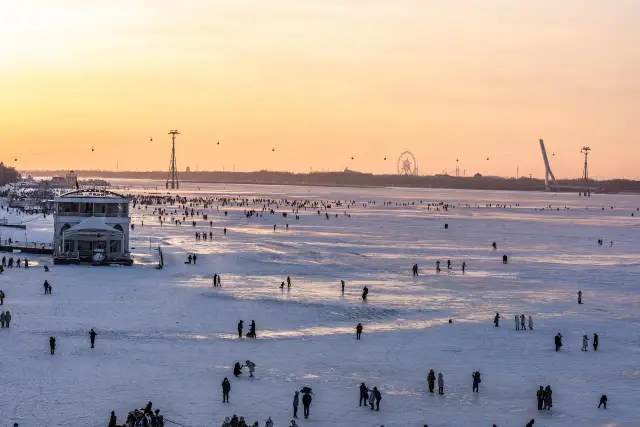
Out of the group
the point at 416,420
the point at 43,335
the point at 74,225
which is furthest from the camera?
the point at 74,225

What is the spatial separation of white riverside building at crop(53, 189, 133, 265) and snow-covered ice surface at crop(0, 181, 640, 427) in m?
1.77

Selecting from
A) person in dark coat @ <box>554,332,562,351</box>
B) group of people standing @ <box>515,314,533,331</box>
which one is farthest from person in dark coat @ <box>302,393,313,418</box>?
group of people standing @ <box>515,314,533,331</box>

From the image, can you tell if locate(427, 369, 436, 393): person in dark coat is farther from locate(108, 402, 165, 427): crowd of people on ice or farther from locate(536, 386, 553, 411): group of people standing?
locate(108, 402, 165, 427): crowd of people on ice

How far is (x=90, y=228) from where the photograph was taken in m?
45.9

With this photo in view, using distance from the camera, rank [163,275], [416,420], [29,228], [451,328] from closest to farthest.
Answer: [416,420] < [451,328] < [163,275] < [29,228]

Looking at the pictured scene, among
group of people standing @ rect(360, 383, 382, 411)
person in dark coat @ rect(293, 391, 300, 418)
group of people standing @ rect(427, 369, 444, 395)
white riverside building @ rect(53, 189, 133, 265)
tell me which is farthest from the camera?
white riverside building @ rect(53, 189, 133, 265)

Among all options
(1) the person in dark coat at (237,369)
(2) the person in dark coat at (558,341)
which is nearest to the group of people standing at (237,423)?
(1) the person in dark coat at (237,369)

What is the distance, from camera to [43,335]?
27.0 meters

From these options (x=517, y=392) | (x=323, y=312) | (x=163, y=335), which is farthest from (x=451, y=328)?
(x=163, y=335)

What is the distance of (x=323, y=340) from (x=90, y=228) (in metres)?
22.7

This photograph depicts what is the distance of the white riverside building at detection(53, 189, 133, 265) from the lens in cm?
4616

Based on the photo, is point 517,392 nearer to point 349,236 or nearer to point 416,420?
point 416,420

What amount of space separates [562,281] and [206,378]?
1013 inches

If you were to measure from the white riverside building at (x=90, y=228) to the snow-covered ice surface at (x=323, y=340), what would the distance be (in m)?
1.77
